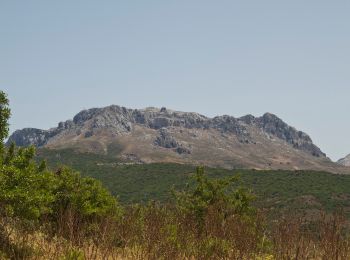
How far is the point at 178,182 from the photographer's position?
169 meters

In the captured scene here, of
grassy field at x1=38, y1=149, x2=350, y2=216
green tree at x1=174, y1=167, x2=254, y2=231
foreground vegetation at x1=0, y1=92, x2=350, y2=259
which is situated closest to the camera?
foreground vegetation at x1=0, y1=92, x2=350, y2=259

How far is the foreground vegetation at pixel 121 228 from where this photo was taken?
9195 mm

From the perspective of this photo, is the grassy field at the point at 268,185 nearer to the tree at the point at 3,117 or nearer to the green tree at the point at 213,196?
the green tree at the point at 213,196

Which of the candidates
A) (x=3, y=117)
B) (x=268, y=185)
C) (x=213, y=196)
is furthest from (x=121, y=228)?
(x=268, y=185)

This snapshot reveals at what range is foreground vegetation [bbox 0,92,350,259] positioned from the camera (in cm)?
920

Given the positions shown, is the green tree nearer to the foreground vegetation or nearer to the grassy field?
the foreground vegetation

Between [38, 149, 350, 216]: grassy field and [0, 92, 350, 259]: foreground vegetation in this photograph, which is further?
[38, 149, 350, 216]: grassy field

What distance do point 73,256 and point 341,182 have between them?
16317 centimetres

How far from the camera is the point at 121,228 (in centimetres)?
1191

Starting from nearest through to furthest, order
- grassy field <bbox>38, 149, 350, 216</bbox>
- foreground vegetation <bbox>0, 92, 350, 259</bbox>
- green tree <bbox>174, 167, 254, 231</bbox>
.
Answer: foreground vegetation <bbox>0, 92, 350, 259</bbox>
green tree <bbox>174, 167, 254, 231</bbox>
grassy field <bbox>38, 149, 350, 216</bbox>

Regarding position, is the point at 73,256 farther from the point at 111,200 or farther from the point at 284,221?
the point at 111,200

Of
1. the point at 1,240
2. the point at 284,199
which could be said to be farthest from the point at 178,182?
the point at 1,240

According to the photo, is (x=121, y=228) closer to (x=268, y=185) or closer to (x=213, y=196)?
(x=213, y=196)

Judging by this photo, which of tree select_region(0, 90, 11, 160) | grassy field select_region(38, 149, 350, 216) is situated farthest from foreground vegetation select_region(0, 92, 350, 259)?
grassy field select_region(38, 149, 350, 216)
